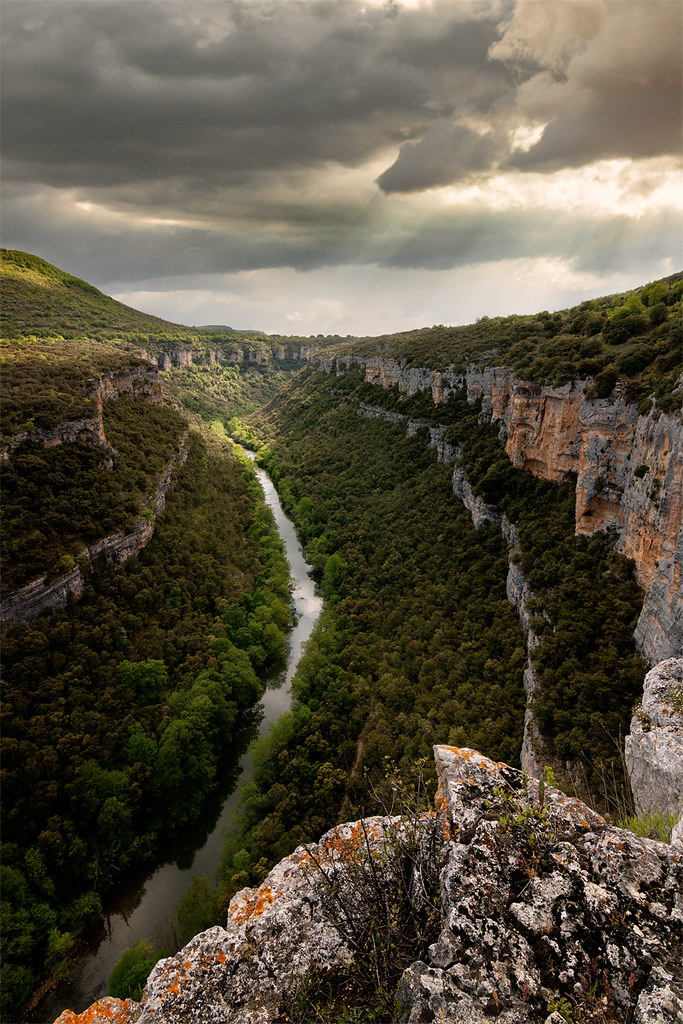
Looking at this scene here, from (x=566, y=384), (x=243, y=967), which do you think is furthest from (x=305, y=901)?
(x=566, y=384)

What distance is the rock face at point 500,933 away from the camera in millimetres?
4555

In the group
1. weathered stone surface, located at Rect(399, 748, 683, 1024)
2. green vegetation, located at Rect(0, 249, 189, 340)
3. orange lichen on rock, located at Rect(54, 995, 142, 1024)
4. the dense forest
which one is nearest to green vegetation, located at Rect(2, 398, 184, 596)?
the dense forest

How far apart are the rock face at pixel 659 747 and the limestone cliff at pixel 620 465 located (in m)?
5.44

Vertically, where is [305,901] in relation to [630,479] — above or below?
below

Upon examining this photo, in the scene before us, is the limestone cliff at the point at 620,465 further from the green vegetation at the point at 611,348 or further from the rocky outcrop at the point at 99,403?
the rocky outcrop at the point at 99,403

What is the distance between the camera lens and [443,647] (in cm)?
3031

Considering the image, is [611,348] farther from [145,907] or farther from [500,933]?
[145,907]

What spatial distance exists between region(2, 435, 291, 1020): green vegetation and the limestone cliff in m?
23.8

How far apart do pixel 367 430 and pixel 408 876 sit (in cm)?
6734

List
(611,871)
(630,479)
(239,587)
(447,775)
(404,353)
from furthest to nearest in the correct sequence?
(404,353)
(239,587)
(630,479)
(447,775)
(611,871)

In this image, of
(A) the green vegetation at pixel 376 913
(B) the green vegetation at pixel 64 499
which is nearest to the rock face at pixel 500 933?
(A) the green vegetation at pixel 376 913

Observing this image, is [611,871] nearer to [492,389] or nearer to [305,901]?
[305,901]

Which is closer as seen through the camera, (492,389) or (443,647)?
(443,647)

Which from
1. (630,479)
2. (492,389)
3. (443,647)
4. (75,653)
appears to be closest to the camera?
(630,479)
